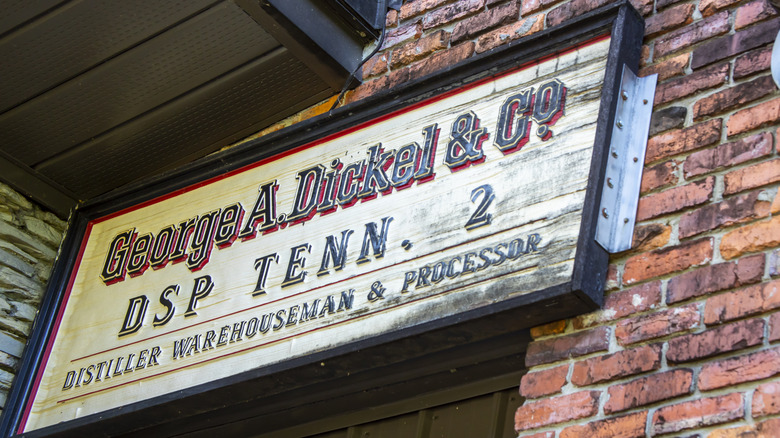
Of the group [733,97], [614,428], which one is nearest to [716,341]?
[614,428]

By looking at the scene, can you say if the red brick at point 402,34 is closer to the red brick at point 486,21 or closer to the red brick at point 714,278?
the red brick at point 486,21

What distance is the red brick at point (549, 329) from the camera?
2.68 m

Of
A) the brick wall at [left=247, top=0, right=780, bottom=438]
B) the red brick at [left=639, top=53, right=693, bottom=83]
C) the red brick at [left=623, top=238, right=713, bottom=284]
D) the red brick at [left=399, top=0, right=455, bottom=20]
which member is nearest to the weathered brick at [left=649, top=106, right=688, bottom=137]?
the brick wall at [left=247, top=0, right=780, bottom=438]

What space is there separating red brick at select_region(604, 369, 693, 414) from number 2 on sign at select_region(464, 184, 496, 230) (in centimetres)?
63

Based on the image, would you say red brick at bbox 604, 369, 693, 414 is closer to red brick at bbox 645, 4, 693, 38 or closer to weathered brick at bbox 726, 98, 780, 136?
weathered brick at bbox 726, 98, 780, 136

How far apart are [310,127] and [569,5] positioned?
3.20 feet

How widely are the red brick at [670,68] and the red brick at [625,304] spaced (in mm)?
654

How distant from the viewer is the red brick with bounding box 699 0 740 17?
290cm

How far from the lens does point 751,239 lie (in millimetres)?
2439

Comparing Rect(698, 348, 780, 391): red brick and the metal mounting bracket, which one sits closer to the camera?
Rect(698, 348, 780, 391): red brick

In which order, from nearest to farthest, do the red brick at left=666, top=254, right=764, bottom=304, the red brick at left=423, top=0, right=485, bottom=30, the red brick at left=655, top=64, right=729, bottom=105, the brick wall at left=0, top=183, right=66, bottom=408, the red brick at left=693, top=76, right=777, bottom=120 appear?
1. the red brick at left=666, top=254, right=764, bottom=304
2. the red brick at left=693, top=76, right=777, bottom=120
3. the red brick at left=655, top=64, right=729, bottom=105
4. the red brick at left=423, top=0, right=485, bottom=30
5. the brick wall at left=0, top=183, right=66, bottom=408

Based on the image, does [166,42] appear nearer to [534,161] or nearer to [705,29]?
[534,161]

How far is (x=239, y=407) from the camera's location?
3.37m

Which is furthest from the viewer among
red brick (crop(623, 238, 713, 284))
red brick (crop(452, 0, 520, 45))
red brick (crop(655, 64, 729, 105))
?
red brick (crop(452, 0, 520, 45))
